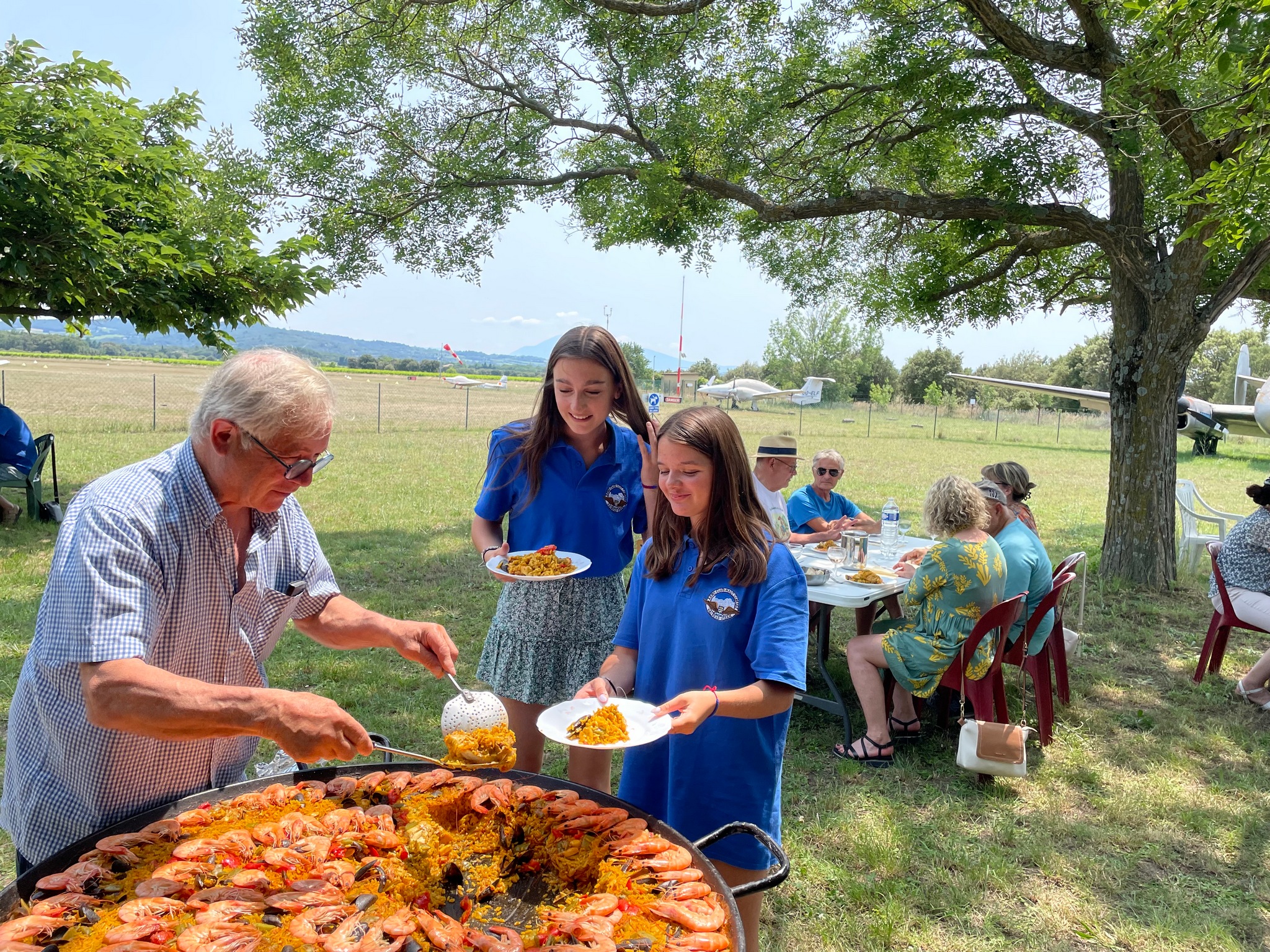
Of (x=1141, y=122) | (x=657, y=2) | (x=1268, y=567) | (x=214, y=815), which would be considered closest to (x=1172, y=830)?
(x=1268, y=567)

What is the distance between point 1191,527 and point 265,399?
11048mm

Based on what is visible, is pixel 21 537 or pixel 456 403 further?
pixel 456 403

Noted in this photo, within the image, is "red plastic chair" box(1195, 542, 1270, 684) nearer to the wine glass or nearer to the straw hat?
the wine glass

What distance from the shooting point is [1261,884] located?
3.78 m

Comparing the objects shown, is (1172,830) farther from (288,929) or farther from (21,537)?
(21,537)

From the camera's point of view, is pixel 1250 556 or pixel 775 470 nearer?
pixel 1250 556

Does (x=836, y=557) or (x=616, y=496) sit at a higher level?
(x=616, y=496)

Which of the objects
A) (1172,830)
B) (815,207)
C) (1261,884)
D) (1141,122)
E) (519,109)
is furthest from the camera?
(519,109)

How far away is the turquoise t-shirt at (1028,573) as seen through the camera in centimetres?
490

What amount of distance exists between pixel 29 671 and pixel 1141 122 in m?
8.44

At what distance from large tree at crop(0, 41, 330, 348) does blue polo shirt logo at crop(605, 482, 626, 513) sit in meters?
7.89

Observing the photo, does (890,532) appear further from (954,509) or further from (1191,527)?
(1191,527)

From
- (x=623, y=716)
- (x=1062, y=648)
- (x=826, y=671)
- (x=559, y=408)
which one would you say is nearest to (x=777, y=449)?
(x=826, y=671)

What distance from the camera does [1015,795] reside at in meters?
4.61
